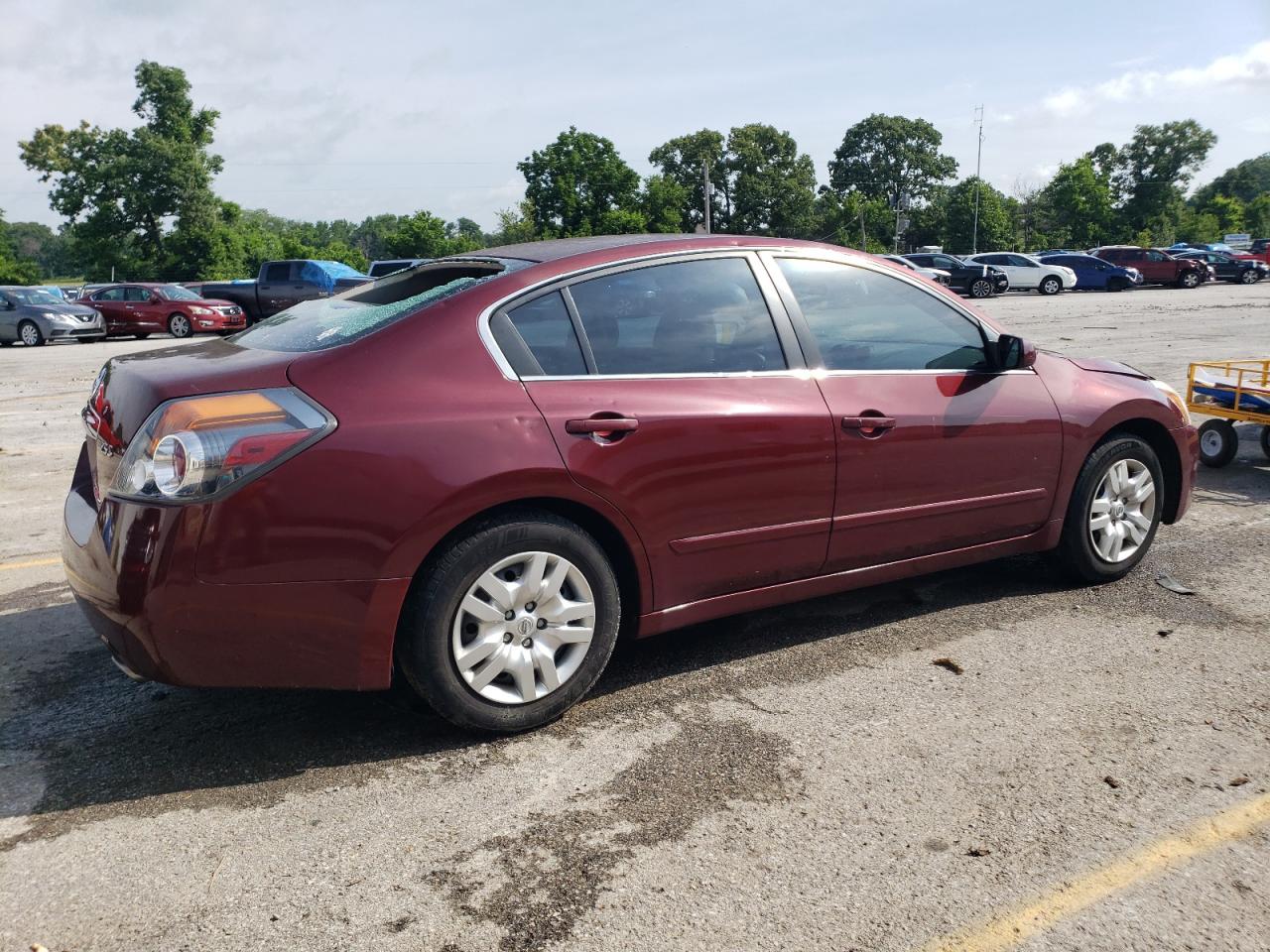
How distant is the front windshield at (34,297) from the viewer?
24969 mm

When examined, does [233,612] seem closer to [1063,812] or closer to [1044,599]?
[1063,812]

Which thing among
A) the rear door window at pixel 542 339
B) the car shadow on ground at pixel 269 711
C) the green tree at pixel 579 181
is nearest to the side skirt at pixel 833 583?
the car shadow on ground at pixel 269 711

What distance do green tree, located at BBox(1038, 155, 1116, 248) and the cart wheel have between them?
80.2 m

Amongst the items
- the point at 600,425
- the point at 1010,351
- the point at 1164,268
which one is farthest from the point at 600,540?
the point at 1164,268

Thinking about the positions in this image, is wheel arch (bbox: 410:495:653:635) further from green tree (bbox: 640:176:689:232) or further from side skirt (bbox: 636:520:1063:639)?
green tree (bbox: 640:176:689:232)

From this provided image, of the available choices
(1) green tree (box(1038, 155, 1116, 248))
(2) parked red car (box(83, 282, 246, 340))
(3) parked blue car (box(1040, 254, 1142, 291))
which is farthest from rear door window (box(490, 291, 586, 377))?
(1) green tree (box(1038, 155, 1116, 248))

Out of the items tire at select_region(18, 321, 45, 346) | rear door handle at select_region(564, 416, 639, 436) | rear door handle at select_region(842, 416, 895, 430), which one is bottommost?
tire at select_region(18, 321, 45, 346)

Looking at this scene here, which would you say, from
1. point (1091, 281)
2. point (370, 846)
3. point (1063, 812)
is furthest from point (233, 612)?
point (1091, 281)

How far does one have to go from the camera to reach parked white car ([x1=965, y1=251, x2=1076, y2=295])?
1523 inches

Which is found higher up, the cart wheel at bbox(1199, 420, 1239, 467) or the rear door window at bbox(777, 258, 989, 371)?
the rear door window at bbox(777, 258, 989, 371)

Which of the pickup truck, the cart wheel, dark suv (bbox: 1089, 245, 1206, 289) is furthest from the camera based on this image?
dark suv (bbox: 1089, 245, 1206, 289)

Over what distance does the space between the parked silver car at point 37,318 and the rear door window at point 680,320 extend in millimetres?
25036

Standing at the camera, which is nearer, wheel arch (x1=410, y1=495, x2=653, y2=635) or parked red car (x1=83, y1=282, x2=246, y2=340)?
wheel arch (x1=410, y1=495, x2=653, y2=635)

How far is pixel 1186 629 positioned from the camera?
14.2 feet
